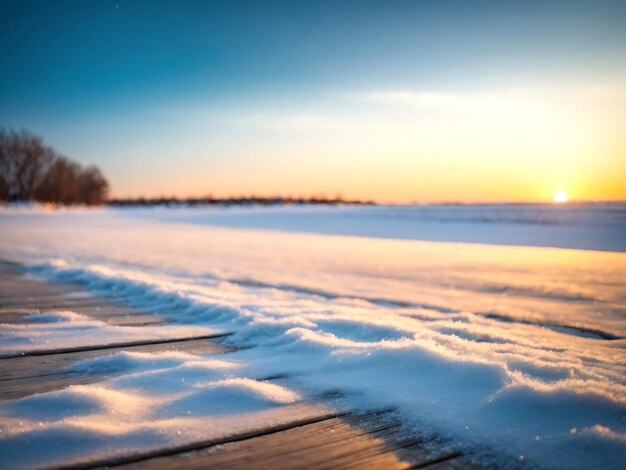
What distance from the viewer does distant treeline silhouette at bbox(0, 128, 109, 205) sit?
34.3m

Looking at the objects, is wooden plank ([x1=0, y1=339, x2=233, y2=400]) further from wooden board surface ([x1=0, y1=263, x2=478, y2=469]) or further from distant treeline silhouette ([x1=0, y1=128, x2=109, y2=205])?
distant treeline silhouette ([x1=0, y1=128, x2=109, y2=205])

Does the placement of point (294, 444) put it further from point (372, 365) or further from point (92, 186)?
point (92, 186)

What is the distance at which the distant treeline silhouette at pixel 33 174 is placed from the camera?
113ft

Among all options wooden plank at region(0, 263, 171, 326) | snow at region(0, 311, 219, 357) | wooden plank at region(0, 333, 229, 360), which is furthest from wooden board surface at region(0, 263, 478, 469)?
wooden plank at region(0, 263, 171, 326)

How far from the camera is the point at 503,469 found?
36.6 inches

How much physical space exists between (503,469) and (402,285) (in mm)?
3467

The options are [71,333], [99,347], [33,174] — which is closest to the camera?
[99,347]

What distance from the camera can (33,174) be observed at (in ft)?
117

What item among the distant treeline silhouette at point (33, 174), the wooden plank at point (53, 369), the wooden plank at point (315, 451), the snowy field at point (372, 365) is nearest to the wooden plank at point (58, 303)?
the snowy field at point (372, 365)

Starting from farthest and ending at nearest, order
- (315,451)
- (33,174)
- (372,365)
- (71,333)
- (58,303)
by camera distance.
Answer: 1. (33,174)
2. (58,303)
3. (71,333)
4. (372,365)
5. (315,451)

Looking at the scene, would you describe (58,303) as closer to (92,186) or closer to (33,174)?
(33,174)

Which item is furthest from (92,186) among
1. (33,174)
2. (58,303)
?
(58,303)

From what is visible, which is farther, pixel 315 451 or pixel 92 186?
pixel 92 186

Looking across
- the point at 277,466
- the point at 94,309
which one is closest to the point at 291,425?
the point at 277,466
